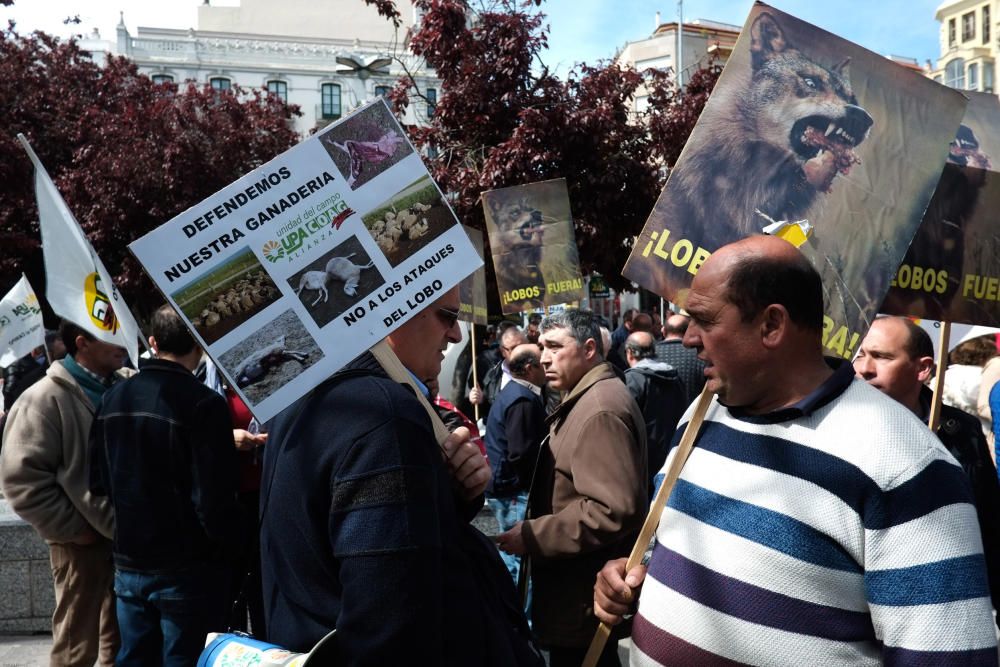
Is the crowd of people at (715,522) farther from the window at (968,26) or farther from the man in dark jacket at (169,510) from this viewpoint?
the window at (968,26)

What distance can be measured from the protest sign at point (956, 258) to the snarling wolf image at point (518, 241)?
15.8ft

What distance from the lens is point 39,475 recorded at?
429cm

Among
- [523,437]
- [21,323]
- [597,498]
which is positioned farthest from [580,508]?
[21,323]

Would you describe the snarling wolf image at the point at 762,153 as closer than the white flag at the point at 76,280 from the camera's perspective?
Yes

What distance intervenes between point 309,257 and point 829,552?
1.39 metres

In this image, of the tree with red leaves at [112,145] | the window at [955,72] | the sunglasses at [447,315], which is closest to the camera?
the sunglasses at [447,315]

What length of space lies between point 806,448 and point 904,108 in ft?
4.15

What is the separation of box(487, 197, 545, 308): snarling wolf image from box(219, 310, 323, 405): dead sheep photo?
5.71m

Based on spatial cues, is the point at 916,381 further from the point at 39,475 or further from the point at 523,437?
the point at 39,475

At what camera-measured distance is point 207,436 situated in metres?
3.63

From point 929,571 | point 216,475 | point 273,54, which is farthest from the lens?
point 273,54

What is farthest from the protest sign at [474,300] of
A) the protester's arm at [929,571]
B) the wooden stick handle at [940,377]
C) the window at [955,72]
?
the window at [955,72]

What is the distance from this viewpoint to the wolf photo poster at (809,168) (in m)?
2.49

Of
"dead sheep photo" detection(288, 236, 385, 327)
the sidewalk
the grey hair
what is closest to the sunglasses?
"dead sheep photo" detection(288, 236, 385, 327)
